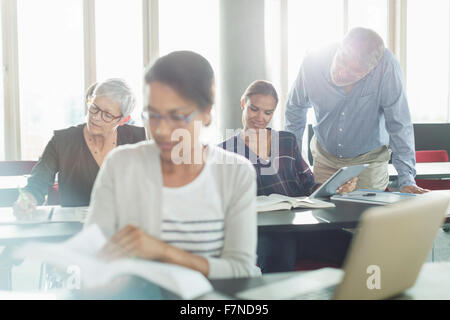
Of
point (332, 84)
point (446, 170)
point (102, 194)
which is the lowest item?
point (446, 170)

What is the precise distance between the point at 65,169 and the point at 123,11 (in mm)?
3604

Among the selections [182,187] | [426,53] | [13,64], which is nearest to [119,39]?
[13,64]

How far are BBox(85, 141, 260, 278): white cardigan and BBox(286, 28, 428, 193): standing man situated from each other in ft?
4.84

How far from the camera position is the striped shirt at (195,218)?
3.66 feet

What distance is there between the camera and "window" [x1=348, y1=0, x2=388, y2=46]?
6320 millimetres

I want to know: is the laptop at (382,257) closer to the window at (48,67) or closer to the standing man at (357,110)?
the standing man at (357,110)

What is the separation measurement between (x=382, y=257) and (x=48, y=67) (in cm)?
495

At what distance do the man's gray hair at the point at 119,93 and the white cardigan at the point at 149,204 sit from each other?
1050 millimetres

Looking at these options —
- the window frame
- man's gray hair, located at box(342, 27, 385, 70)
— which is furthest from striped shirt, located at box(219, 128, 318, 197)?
the window frame

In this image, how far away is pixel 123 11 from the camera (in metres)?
5.39

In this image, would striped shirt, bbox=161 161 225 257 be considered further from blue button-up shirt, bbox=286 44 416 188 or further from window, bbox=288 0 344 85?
window, bbox=288 0 344 85

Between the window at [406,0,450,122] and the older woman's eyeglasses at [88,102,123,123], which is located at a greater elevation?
the window at [406,0,450,122]
